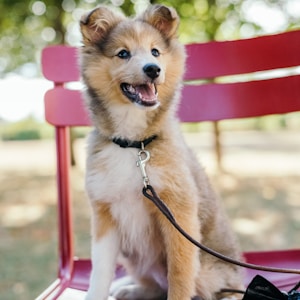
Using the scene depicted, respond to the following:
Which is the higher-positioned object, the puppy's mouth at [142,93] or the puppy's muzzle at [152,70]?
the puppy's muzzle at [152,70]

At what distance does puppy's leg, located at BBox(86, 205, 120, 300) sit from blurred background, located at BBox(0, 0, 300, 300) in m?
0.97

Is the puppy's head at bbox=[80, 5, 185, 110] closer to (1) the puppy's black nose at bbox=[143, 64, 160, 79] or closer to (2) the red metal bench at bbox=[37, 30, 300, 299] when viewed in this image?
(1) the puppy's black nose at bbox=[143, 64, 160, 79]

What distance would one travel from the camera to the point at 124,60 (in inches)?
82.3

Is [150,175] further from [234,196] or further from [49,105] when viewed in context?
[234,196]

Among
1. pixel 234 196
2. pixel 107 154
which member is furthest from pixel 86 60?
pixel 234 196

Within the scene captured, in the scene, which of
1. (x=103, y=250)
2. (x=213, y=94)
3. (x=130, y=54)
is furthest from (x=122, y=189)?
(x=213, y=94)

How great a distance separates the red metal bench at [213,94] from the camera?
8.37ft

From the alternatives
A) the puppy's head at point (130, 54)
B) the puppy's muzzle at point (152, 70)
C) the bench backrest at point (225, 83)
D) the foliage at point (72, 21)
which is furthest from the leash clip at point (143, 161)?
the foliage at point (72, 21)

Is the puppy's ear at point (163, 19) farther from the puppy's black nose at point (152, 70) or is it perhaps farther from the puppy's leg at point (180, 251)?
the puppy's leg at point (180, 251)

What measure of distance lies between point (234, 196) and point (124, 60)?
16.5 feet

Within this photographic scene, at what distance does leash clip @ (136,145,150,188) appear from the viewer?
1.97m

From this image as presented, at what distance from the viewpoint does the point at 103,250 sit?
2.10 metres

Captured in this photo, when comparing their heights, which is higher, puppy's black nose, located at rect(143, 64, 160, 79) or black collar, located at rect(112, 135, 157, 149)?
puppy's black nose, located at rect(143, 64, 160, 79)

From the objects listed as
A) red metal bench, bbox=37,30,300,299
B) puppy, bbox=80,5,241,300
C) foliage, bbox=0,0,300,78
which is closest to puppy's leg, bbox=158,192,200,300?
puppy, bbox=80,5,241,300
